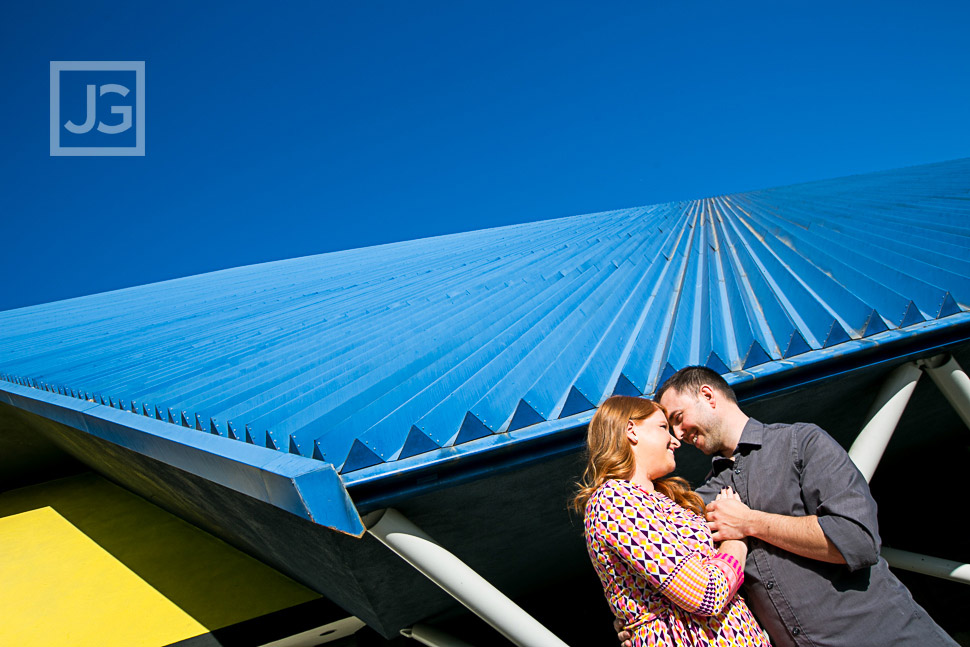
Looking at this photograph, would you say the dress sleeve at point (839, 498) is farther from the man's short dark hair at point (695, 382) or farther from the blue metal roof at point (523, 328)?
the blue metal roof at point (523, 328)

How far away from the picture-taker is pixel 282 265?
11.7 m

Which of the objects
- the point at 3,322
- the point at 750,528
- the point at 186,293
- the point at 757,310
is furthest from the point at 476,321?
the point at 3,322

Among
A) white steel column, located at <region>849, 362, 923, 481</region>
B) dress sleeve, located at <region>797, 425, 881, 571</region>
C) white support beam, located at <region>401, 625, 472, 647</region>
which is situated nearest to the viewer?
dress sleeve, located at <region>797, 425, 881, 571</region>

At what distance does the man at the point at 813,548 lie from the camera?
1.90 metres

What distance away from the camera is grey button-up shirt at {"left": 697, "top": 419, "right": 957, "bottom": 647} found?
190cm

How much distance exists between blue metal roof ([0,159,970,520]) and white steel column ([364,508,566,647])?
28cm

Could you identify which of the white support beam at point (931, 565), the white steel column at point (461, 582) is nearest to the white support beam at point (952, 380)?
the white support beam at point (931, 565)

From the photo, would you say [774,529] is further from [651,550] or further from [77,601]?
[77,601]

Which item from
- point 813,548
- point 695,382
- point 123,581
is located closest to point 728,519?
point 813,548

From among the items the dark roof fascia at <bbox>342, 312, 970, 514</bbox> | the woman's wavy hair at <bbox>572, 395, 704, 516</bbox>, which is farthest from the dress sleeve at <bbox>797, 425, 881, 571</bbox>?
the dark roof fascia at <bbox>342, 312, 970, 514</bbox>

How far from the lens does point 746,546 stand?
6.63 ft

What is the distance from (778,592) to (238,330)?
4.95 meters

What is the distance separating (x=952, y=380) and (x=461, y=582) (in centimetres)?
249

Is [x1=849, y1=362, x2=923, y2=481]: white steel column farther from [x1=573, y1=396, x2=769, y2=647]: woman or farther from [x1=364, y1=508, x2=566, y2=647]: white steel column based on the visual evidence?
[x1=364, y1=508, x2=566, y2=647]: white steel column
